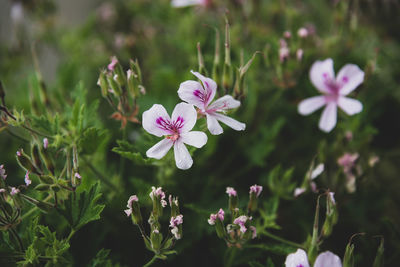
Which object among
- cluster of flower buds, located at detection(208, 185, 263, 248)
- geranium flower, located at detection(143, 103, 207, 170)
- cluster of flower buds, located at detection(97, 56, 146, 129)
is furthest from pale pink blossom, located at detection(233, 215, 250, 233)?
cluster of flower buds, located at detection(97, 56, 146, 129)

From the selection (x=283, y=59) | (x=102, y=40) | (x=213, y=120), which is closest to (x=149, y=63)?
(x=102, y=40)

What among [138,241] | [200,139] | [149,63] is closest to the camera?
[200,139]

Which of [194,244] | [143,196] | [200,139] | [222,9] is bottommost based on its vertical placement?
[194,244]

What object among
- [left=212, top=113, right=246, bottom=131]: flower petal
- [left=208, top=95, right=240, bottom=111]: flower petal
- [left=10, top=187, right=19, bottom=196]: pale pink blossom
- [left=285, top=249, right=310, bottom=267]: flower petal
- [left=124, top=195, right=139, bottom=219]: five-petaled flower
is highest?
[left=208, top=95, right=240, bottom=111]: flower petal

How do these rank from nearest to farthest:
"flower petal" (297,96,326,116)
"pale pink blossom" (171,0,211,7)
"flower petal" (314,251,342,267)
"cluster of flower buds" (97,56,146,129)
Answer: "flower petal" (314,251,342,267)
"cluster of flower buds" (97,56,146,129)
"flower petal" (297,96,326,116)
"pale pink blossom" (171,0,211,7)

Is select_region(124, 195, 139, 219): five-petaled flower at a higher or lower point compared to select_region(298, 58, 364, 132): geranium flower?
lower

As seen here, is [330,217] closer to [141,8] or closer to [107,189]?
[107,189]

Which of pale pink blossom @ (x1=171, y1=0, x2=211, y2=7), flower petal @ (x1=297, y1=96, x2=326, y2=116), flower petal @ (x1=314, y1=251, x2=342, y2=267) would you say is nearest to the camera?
flower petal @ (x1=314, y1=251, x2=342, y2=267)

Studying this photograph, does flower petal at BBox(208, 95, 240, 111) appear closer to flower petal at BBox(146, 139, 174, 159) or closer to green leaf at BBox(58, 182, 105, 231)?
flower petal at BBox(146, 139, 174, 159)

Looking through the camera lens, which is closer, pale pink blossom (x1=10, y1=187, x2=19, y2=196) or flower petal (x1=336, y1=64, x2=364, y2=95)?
pale pink blossom (x1=10, y1=187, x2=19, y2=196)
